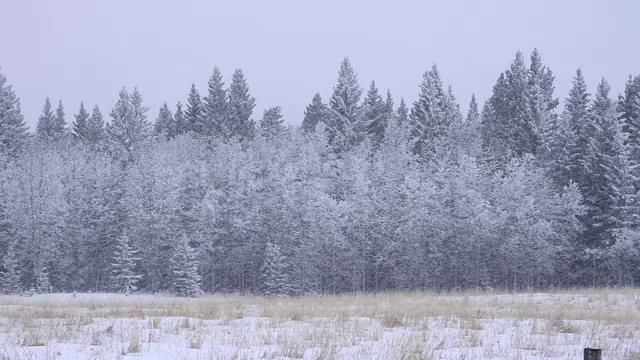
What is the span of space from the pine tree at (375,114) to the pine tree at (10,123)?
129 feet

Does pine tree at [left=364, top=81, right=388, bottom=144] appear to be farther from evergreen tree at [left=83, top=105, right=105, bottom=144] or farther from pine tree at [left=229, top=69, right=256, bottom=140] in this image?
evergreen tree at [left=83, top=105, right=105, bottom=144]

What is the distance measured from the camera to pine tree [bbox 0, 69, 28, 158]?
76938 mm

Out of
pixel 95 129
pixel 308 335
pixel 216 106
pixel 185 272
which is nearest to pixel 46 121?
pixel 95 129

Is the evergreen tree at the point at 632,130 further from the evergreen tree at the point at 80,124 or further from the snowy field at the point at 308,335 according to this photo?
the evergreen tree at the point at 80,124

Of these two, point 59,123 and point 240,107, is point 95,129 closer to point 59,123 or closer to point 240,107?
point 59,123

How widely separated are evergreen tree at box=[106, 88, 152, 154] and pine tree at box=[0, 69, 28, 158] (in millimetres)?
9829

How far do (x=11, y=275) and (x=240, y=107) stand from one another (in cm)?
3752

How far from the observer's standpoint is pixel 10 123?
79.9 metres

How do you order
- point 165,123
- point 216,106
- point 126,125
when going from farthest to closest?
point 165,123, point 216,106, point 126,125

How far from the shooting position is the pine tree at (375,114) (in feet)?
256

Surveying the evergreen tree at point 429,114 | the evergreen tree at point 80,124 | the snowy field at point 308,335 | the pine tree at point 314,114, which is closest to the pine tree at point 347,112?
the evergreen tree at point 429,114

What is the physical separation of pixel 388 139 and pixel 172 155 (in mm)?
20689

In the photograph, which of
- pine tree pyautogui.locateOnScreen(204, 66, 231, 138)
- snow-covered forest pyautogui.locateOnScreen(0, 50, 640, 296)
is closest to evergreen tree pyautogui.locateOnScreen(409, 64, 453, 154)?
snow-covered forest pyautogui.locateOnScreen(0, 50, 640, 296)

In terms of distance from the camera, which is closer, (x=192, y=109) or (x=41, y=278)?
(x=41, y=278)
